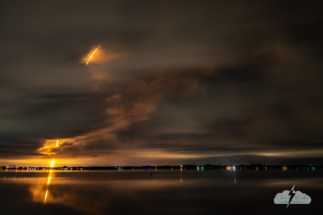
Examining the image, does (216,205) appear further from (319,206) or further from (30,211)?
(30,211)

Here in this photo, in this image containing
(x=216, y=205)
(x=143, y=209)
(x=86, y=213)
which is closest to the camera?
(x=86, y=213)

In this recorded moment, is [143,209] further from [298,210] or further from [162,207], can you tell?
[298,210]

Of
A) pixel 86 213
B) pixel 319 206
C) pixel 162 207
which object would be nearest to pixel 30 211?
pixel 86 213

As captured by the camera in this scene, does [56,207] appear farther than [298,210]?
Yes

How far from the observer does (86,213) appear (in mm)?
29219

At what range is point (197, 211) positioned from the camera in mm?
30281

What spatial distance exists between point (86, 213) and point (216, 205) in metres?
17.8

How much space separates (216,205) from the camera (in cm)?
3516

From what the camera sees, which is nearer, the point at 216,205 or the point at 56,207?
the point at 56,207

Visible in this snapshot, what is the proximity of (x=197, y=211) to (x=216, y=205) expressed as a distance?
6.07 m

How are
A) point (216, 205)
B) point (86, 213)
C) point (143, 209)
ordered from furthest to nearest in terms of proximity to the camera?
point (216, 205)
point (143, 209)
point (86, 213)

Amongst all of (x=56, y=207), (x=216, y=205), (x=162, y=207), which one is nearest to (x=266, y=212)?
(x=216, y=205)

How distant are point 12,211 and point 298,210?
35011 millimetres

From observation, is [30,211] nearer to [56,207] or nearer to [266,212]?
[56,207]
